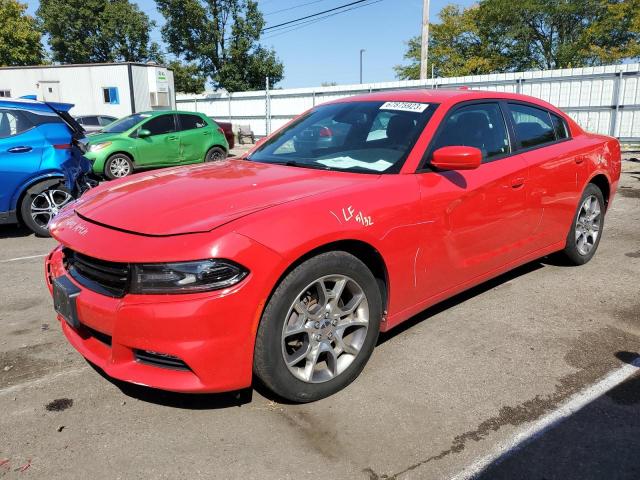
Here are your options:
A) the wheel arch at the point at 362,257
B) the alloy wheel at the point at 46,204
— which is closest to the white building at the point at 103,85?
the alloy wheel at the point at 46,204

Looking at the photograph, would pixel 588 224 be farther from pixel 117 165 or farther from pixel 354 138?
pixel 117 165

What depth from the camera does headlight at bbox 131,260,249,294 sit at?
2271mm

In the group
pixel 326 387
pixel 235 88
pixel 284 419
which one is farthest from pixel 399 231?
pixel 235 88

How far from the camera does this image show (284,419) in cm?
262

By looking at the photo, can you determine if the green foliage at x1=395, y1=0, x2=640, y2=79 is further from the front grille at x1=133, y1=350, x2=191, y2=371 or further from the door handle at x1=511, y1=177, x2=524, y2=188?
the front grille at x1=133, y1=350, x2=191, y2=371

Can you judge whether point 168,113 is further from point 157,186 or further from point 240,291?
point 240,291

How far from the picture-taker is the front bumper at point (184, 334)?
2.25 m

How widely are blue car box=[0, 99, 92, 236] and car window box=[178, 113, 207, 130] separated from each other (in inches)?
240

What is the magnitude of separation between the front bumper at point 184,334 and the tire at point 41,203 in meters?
4.71

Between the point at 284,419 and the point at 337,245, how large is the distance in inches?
36.5

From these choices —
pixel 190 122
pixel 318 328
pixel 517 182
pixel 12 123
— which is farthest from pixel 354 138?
pixel 190 122

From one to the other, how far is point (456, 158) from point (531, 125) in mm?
1590

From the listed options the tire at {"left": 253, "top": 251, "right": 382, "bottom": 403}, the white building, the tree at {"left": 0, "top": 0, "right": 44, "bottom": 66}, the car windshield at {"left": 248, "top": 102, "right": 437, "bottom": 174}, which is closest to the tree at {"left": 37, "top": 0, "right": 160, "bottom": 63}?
the tree at {"left": 0, "top": 0, "right": 44, "bottom": 66}

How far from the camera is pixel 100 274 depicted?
8.19 feet
